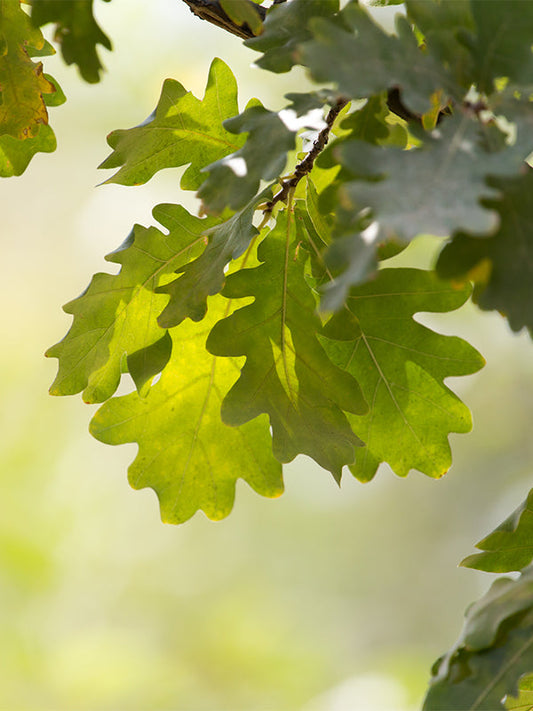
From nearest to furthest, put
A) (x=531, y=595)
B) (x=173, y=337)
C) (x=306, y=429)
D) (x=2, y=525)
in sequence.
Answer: (x=531, y=595)
(x=306, y=429)
(x=173, y=337)
(x=2, y=525)

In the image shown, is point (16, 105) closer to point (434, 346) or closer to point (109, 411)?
point (109, 411)

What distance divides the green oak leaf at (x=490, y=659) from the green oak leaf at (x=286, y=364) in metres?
0.25

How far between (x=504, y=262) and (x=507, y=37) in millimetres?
203

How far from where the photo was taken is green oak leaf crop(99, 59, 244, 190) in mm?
952

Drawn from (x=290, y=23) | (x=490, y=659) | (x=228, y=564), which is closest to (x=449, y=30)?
(x=290, y=23)

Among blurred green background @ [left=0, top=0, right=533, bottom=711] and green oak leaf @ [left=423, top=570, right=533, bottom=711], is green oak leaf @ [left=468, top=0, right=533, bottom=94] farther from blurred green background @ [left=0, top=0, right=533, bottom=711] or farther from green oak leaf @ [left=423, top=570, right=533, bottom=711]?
blurred green background @ [left=0, top=0, right=533, bottom=711]

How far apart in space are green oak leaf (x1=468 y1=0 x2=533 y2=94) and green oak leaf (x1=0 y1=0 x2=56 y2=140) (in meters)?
0.58

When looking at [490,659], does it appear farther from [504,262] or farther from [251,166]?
[251,166]

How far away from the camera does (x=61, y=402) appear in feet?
17.8

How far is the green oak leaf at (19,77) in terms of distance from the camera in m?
0.92

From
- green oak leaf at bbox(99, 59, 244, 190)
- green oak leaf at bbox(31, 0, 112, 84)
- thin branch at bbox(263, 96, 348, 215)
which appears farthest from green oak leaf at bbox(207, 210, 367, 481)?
green oak leaf at bbox(31, 0, 112, 84)

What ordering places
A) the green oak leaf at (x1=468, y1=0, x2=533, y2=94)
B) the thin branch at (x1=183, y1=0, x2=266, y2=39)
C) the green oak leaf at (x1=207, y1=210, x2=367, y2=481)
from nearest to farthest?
1. the green oak leaf at (x1=468, y1=0, x2=533, y2=94)
2. the thin branch at (x1=183, y1=0, x2=266, y2=39)
3. the green oak leaf at (x1=207, y1=210, x2=367, y2=481)

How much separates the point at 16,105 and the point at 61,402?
4.64 metres

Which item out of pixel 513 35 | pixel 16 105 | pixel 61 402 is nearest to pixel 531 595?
pixel 513 35
